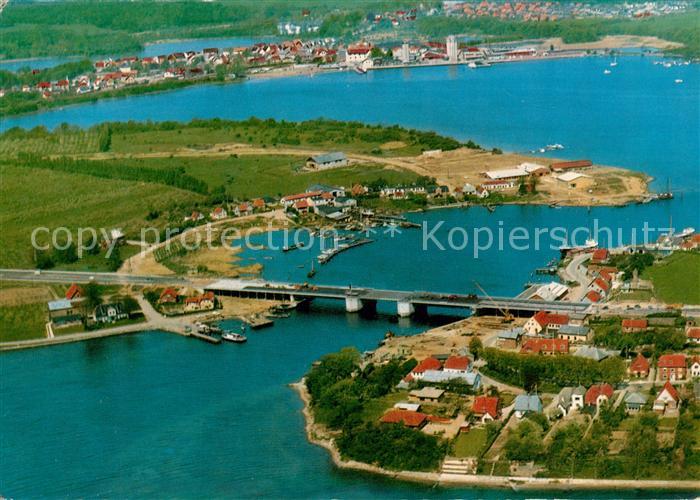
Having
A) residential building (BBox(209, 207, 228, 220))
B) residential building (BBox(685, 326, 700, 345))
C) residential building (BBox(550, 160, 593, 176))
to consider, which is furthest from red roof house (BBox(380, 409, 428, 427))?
residential building (BBox(550, 160, 593, 176))

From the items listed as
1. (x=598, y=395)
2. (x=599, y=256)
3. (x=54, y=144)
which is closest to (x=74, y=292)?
(x=599, y=256)

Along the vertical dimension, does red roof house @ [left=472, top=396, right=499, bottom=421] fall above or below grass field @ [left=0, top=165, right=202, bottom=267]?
below

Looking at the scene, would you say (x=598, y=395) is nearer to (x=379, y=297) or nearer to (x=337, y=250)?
(x=379, y=297)

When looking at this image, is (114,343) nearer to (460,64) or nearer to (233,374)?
(233,374)

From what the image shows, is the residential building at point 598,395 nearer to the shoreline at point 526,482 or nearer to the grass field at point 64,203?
the shoreline at point 526,482

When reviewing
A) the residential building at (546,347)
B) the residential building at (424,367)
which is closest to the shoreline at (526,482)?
the residential building at (424,367)

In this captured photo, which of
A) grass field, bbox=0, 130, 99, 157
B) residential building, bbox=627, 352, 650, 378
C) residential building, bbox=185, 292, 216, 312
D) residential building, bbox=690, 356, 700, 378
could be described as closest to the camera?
residential building, bbox=690, 356, 700, 378

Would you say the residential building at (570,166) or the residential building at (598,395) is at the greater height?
the residential building at (570,166)

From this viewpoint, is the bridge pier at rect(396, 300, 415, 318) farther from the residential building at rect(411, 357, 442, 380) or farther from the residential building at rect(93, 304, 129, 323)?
the residential building at rect(93, 304, 129, 323)
